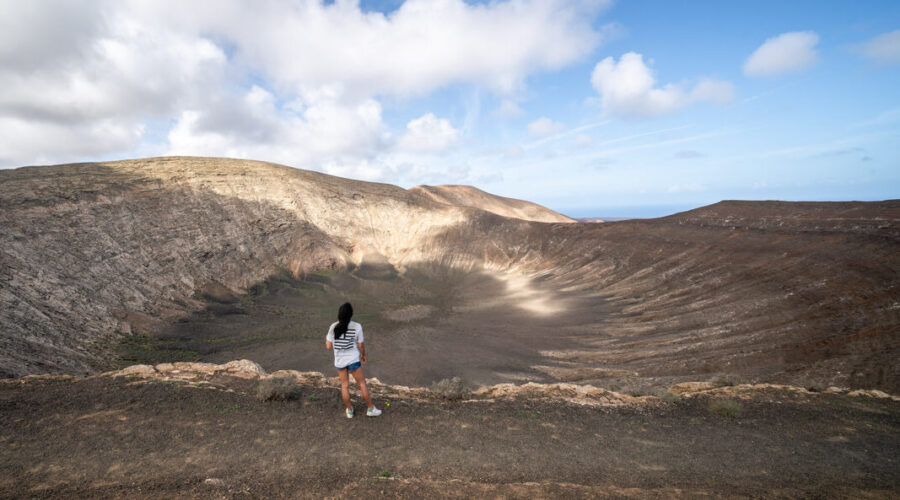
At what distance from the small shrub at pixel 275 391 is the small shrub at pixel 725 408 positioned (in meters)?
10.8

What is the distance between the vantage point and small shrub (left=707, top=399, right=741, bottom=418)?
30.5ft

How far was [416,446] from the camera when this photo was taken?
722 cm

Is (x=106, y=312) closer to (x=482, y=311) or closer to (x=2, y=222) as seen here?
(x=2, y=222)

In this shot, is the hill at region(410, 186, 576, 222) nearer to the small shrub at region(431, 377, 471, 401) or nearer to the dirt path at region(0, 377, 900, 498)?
the small shrub at region(431, 377, 471, 401)

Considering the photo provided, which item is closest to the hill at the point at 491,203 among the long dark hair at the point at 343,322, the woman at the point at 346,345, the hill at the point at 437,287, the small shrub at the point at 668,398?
the hill at the point at 437,287

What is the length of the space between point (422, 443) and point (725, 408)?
7926 millimetres

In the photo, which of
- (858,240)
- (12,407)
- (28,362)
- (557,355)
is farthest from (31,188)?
(858,240)

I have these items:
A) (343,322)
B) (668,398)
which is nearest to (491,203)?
(668,398)

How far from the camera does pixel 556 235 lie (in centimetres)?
5119

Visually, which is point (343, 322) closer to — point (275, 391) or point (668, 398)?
point (275, 391)

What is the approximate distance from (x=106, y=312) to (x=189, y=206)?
1953 cm

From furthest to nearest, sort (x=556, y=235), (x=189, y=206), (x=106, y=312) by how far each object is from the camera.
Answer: (x=556, y=235) < (x=189, y=206) < (x=106, y=312)

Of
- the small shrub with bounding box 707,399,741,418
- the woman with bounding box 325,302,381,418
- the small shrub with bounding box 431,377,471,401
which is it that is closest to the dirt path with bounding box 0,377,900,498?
the small shrub with bounding box 707,399,741,418

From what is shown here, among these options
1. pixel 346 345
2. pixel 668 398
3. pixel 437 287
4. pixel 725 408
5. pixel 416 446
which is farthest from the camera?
pixel 437 287
